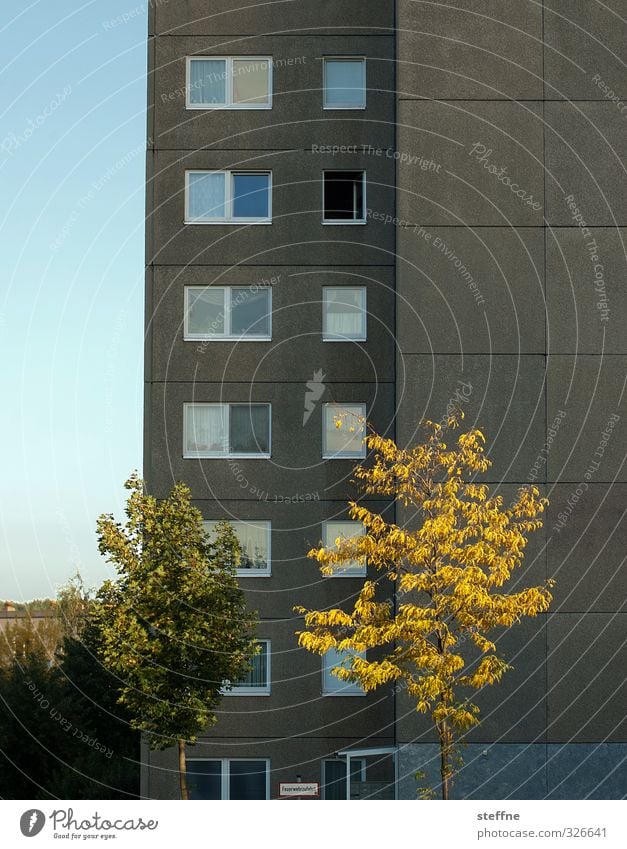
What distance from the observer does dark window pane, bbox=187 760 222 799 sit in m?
35.3

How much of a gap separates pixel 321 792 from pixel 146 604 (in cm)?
673

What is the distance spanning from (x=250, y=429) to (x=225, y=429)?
2.10 ft

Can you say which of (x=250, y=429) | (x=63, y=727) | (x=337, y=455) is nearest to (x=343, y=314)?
(x=337, y=455)

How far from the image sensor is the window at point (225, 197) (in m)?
37.3

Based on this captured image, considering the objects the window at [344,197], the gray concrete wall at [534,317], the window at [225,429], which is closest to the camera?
the gray concrete wall at [534,317]

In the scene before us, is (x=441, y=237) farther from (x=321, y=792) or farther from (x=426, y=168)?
(x=321, y=792)

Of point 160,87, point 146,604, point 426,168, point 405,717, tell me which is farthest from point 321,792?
point 160,87

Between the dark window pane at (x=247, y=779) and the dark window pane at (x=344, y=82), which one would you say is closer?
the dark window pane at (x=247, y=779)

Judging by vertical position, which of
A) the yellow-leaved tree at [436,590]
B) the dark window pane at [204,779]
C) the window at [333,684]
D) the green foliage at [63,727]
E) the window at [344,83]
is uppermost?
the window at [344,83]

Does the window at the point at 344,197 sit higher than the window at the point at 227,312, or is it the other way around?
the window at the point at 344,197

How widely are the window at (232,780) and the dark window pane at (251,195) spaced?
1396 centimetres

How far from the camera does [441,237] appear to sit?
33.5 meters

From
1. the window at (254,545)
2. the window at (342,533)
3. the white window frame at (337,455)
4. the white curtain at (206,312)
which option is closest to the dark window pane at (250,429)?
the white window frame at (337,455)

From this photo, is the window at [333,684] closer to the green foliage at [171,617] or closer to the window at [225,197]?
the green foliage at [171,617]
